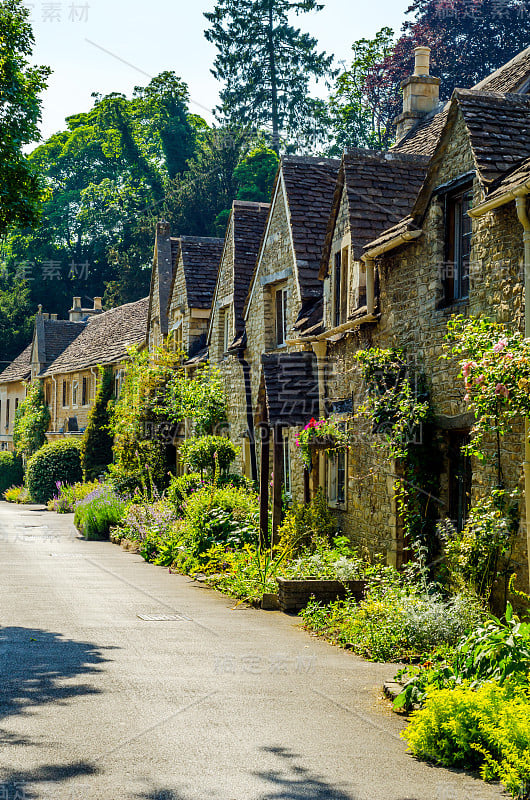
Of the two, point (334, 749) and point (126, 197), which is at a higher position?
point (126, 197)

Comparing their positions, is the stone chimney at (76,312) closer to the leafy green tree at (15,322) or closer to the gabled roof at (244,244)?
the leafy green tree at (15,322)

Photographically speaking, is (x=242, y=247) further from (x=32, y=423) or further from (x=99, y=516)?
(x=32, y=423)

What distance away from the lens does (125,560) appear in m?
20.2

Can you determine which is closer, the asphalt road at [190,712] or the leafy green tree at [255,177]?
the asphalt road at [190,712]

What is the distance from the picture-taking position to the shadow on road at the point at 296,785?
5.68m

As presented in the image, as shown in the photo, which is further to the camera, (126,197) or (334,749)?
(126,197)

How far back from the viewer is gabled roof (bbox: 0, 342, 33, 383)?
55000mm

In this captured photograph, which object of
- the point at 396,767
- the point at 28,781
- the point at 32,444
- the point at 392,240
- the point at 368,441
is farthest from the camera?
the point at 32,444

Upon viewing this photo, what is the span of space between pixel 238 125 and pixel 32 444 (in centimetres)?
2166

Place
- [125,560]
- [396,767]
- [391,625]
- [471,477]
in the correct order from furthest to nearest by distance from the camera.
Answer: [125,560] < [471,477] < [391,625] < [396,767]

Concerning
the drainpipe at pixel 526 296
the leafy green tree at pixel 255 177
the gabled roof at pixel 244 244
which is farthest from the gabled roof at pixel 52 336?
the drainpipe at pixel 526 296

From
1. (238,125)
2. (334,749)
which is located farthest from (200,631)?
(238,125)

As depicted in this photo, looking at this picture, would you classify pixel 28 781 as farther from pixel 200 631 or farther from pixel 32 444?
pixel 32 444

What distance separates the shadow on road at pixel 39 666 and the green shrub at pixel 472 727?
316cm
